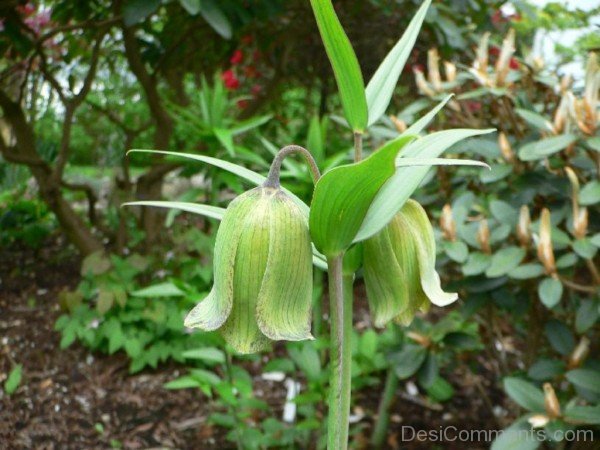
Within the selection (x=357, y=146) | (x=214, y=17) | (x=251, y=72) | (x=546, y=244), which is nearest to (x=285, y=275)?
(x=357, y=146)

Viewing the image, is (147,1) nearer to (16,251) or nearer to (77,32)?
(77,32)

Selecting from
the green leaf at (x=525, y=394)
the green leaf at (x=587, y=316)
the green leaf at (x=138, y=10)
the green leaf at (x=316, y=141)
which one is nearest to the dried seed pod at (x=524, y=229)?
the green leaf at (x=587, y=316)

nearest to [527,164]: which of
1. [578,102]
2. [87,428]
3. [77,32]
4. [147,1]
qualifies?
[578,102]

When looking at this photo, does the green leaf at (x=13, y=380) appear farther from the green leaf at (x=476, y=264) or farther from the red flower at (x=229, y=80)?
the red flower at (x=229, y=80)

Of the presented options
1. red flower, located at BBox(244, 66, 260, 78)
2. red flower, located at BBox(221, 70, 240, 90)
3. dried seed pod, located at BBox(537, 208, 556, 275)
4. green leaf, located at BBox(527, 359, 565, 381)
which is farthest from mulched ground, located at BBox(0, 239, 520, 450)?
red flower, located at BBox(244, 66, 260, 78)

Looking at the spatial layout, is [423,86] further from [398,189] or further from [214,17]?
[398,189]

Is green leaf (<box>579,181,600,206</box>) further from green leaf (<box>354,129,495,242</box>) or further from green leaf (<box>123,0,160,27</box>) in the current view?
green leaf (<box>123,0,160,27</box>)
